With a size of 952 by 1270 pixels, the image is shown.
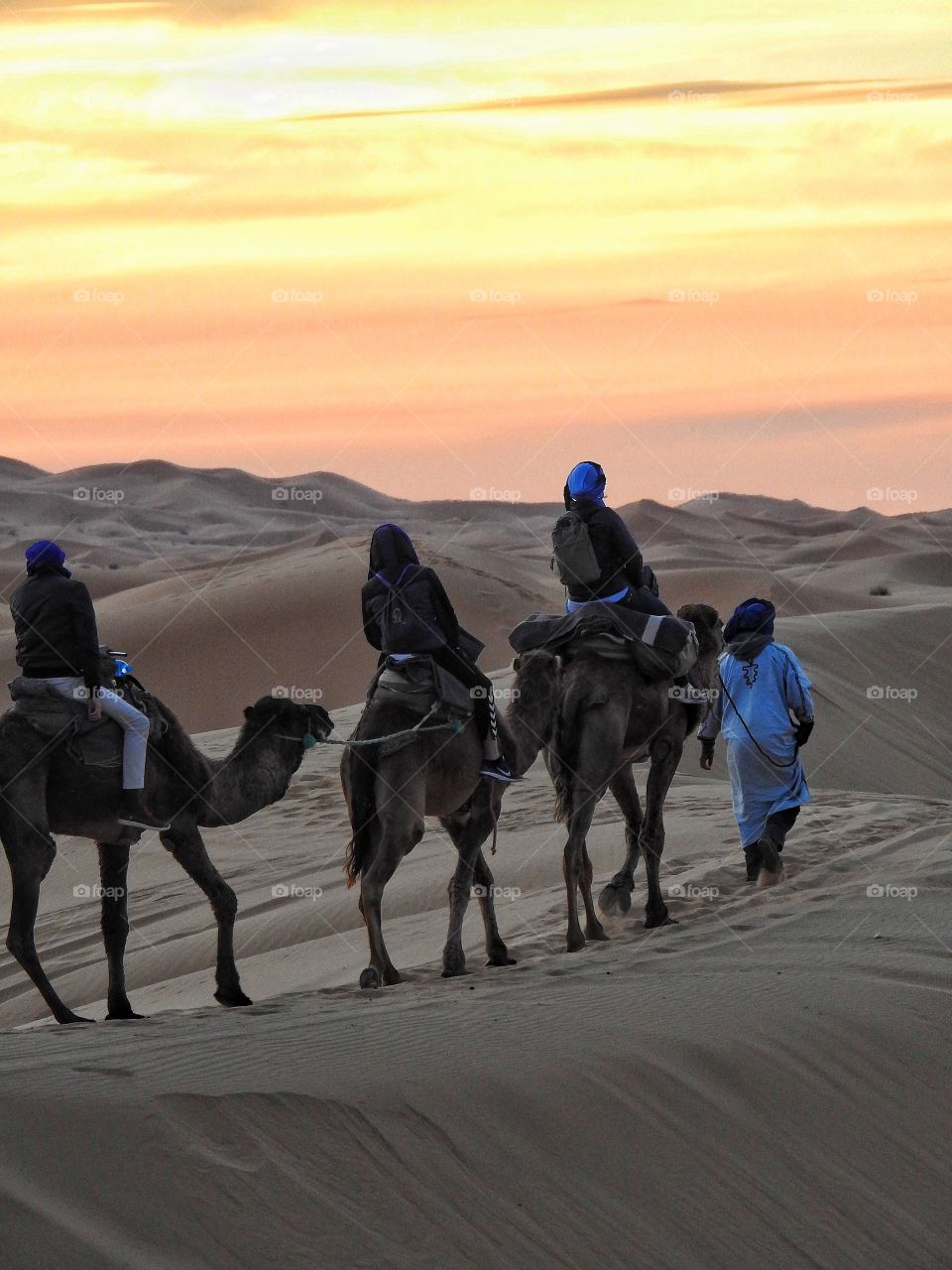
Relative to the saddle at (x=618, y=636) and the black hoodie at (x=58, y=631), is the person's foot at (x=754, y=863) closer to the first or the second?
the saddle at (x=618, y=636)

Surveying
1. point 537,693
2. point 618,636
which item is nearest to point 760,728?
point 618,636

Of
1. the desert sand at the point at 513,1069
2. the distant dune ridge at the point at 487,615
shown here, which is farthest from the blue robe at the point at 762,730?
the distant dune ridge at the point at 487,615

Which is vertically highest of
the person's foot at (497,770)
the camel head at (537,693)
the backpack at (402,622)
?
the backpack at (402,622)

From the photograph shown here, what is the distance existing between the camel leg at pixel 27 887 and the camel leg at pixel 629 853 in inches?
146

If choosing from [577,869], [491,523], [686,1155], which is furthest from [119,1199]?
[491,523]

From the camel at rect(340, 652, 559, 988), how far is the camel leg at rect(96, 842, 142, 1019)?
53.1 inches

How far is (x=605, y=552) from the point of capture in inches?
443

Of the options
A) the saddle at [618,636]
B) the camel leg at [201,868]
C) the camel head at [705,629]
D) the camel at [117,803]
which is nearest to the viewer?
the camel at [117,803]

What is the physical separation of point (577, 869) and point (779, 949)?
1644mm

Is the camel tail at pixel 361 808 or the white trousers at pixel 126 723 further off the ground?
the white trousers at pixel 126 723

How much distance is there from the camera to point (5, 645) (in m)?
38.5

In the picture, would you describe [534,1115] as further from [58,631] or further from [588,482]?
[588,482]

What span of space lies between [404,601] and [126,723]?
71.4 inches

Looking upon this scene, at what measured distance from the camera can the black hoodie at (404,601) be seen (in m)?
10.0
